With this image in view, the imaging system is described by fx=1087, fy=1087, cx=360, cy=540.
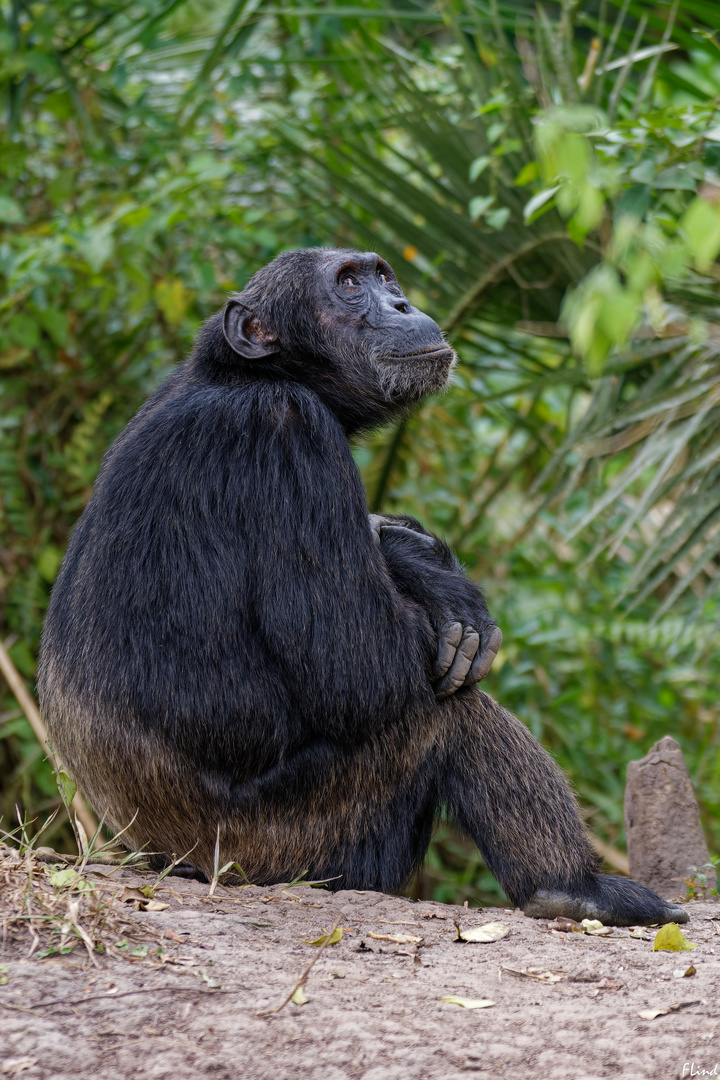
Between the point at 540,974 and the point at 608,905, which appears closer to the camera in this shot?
the point at 540,974

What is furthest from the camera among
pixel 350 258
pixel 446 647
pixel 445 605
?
pixel 350 258

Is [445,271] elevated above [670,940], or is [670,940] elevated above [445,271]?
[445,271]

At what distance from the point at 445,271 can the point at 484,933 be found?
3.62 m

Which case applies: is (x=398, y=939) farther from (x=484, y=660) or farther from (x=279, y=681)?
(x=484, y=660)

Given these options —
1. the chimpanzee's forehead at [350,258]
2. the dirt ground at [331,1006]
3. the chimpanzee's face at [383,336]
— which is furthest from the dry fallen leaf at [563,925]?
the chimpanzee's forehead at [350,258]

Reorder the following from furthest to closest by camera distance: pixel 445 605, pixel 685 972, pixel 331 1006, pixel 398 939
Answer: pixel 445 605 < pixel 398 939 < pixel 685 972 < pixel 331 1006

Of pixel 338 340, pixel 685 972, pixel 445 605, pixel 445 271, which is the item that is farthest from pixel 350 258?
pixel 685 972

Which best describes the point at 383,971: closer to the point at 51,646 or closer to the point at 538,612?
the point at 51,646

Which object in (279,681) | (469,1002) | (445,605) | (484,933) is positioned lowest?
(484,933)

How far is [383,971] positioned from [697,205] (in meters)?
1.96

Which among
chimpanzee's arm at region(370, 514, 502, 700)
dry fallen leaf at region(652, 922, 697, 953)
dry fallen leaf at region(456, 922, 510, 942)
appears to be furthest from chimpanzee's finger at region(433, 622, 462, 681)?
dry fallen leaf at region(652, 922, 697, 953)

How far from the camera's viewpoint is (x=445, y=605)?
3.74m

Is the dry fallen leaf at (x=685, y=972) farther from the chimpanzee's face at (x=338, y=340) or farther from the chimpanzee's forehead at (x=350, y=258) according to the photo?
the chimpanzee's forehead at (x=350, y=258)

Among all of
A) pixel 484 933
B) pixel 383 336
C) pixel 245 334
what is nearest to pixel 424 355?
pixel 383 336
